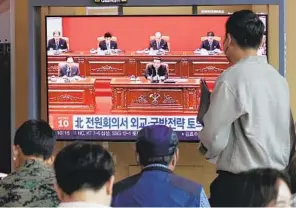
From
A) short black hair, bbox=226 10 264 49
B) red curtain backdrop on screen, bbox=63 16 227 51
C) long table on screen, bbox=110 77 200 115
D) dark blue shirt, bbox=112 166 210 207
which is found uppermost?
red curtain backdrop on screen, bbox=63 16 227 51

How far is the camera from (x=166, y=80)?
173 inches

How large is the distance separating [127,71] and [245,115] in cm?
190

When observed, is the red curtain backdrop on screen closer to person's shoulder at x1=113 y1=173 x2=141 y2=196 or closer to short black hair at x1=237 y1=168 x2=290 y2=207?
person's shoulder at x1=113 y1=173 x2=141 y2=196

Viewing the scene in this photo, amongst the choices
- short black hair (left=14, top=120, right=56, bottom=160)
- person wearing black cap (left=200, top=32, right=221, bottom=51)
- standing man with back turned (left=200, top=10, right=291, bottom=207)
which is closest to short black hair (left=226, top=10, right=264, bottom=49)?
standing man with back turned (left=200, top=10, right=291, bottom=207)

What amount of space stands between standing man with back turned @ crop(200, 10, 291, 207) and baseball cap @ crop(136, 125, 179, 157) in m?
0.23

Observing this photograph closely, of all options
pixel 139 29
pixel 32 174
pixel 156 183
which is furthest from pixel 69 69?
pixel 156 183

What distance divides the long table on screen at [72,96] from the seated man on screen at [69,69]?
0.05m

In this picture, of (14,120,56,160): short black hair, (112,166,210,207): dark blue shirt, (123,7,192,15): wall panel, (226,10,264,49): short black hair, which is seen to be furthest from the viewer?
(123,7,192,15): wall panel

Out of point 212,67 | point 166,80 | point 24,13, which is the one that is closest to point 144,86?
point 166,80

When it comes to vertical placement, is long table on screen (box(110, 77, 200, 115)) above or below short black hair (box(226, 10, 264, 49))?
below

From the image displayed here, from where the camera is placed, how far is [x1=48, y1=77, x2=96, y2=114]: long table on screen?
4.45 metres

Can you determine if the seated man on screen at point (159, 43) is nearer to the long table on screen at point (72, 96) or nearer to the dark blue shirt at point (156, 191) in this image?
the long table on screen at point (72, 96)

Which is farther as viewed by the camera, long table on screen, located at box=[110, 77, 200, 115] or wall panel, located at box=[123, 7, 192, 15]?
wall panel, located at box=[123, 7, 192, 15]

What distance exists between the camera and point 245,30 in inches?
107
